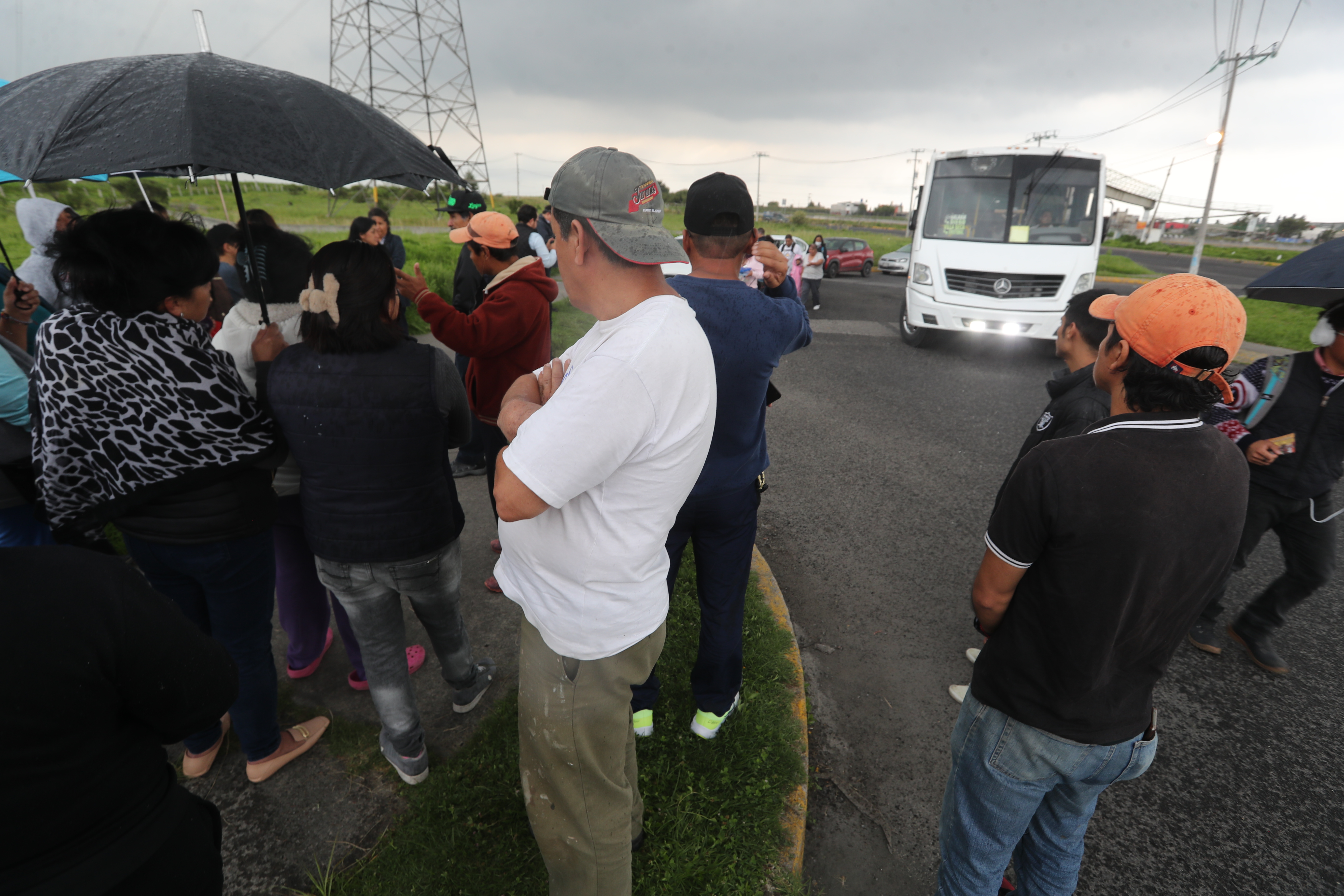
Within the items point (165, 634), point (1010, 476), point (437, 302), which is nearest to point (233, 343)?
point (437, 302)

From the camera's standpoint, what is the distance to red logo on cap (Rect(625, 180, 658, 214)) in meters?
1.37

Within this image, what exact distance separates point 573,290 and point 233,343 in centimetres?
156

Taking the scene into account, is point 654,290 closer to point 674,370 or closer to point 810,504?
point 674,370

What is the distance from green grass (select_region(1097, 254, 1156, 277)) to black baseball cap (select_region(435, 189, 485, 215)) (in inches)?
958

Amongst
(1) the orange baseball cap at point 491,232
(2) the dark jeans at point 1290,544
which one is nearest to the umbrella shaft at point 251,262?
(1) the orange baseball cap at point 491,232

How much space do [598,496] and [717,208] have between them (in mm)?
1257

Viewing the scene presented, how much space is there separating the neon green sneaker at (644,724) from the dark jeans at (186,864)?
1560 mm

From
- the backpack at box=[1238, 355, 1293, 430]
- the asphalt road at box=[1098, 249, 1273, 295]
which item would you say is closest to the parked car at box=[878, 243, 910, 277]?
the asphalt road at box=[1098, 249, 1273, 295]

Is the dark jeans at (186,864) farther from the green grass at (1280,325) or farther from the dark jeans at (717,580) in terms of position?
the green grass at (1280,325)

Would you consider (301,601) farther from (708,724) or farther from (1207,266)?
(1207,266)

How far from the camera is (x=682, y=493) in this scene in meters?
1.47

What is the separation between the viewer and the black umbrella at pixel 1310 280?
7.79ft

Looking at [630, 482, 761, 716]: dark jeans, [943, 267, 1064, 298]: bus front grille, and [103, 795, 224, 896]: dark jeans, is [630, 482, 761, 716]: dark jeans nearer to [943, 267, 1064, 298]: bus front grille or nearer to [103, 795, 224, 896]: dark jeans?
[103, 795, 224, 896]: dark jeans

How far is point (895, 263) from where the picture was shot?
82.0ft
